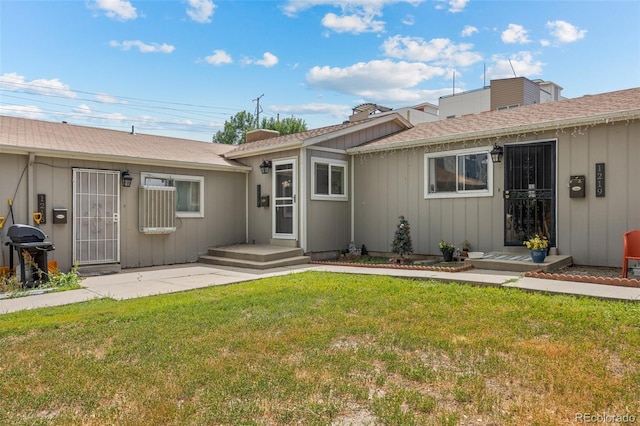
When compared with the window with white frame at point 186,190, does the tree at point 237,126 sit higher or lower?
higher

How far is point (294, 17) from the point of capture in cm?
1521

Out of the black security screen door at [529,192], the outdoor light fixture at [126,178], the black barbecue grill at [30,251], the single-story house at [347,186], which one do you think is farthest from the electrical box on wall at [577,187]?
the black barbecue grill at [30,251]

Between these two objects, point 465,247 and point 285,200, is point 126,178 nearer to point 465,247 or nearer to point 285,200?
point 285,200

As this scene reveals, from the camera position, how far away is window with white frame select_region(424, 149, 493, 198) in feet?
28.8

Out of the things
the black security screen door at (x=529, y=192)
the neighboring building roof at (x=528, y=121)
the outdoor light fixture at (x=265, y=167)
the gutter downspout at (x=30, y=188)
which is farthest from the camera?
the outdoor light fixture at (x=265, y=167)

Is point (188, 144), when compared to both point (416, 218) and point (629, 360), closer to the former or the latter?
point (416, 218)

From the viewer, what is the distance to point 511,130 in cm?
822

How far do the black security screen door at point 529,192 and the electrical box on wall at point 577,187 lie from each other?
0.34 metres

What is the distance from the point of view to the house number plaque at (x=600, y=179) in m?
7.28

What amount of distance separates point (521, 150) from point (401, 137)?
2954 millimetres

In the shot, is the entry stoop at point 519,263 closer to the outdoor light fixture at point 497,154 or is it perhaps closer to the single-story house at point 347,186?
the single-story house at point 347,186

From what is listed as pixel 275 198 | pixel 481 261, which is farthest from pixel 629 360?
pixel 275 198

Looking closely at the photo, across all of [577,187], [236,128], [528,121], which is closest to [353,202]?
[528,121]

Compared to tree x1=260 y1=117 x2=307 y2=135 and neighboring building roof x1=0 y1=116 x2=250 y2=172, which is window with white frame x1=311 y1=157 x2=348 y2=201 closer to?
neighboring building roof x1=0 y1=116 x2=250 y2=172
